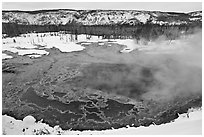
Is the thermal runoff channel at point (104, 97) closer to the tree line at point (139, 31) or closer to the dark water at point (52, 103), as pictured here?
the dark water at point (52, 103)

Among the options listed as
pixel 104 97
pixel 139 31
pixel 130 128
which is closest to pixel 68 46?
pixel 139 31

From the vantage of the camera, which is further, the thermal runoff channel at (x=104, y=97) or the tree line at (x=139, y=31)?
the tree line at (x=139, y=31)

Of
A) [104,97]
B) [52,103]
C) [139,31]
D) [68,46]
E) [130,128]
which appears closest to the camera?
[130,128]

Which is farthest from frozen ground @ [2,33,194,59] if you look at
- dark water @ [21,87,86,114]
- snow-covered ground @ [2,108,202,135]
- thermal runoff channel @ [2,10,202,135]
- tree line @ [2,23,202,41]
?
snow-covered ground @ [2,108,202,135]

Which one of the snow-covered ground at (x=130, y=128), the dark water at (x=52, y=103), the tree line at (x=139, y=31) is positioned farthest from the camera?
the tree line at (x=139, y=31)

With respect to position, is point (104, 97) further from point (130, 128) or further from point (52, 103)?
point (130, 128)

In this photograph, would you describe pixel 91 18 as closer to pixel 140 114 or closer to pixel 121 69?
pixel 121 69

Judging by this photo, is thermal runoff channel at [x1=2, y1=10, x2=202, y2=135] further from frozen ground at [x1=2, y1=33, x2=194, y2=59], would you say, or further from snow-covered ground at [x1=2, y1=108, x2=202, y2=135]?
frozen ground at [x1=2, y1=33, x2=194, y2=59]

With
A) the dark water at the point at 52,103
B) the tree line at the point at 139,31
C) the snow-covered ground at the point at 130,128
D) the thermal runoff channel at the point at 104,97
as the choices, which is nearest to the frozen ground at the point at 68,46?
the tree line at the point at 139,31

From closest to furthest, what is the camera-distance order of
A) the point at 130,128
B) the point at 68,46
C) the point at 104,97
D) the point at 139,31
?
the point at 130,128 → the point at 104,97 → the point at 68,46 → the point at 139,31
